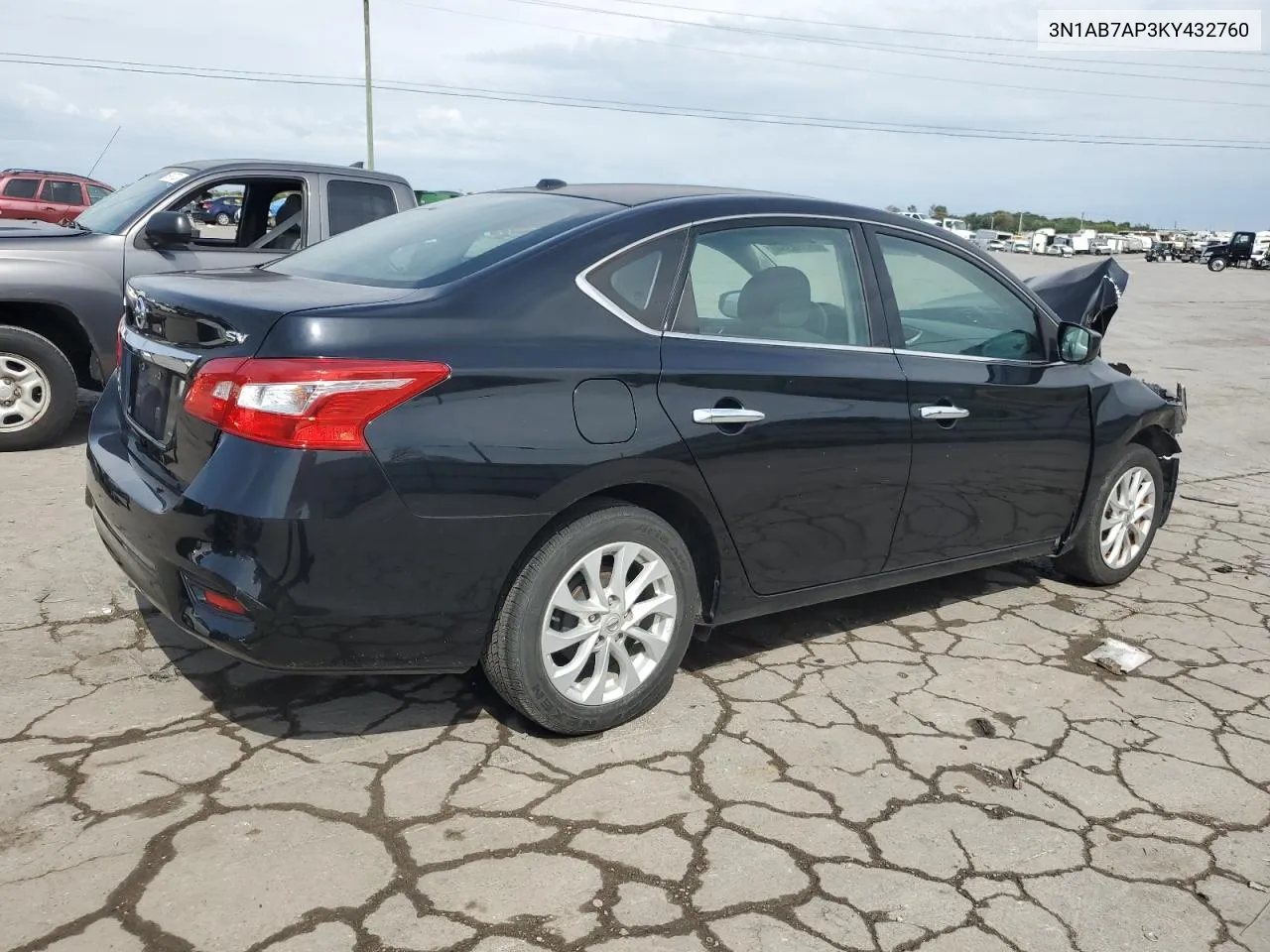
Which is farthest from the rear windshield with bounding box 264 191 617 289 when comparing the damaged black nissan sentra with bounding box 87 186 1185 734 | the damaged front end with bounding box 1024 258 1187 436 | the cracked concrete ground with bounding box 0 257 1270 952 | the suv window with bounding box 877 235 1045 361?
the damaged front end with bounding box 1024 258 1187 436

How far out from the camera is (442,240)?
368cm

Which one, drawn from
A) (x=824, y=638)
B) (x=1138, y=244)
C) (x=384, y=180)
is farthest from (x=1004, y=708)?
(x=1138, y=244)

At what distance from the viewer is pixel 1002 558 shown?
4.61 metres

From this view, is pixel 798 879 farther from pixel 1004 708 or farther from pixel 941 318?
pixel 941 318

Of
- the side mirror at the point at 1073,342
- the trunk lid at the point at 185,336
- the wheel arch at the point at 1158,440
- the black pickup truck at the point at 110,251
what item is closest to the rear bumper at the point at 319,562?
Answer: the trunk lid at the point at 185,336

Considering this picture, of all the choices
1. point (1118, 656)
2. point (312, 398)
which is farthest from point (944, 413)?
point (312, 398)

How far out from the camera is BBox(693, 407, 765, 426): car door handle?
3.39 metres

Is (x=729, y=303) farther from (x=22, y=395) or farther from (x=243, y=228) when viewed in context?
(x=22, y=395)

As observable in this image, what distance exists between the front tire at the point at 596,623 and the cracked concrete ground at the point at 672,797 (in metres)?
0.14

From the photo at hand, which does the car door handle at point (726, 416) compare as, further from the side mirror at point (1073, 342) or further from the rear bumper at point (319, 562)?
the side mirror at point (1073, 342)

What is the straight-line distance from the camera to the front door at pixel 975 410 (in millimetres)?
4074

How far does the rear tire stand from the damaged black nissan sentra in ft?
11.2

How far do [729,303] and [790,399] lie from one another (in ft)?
1.19

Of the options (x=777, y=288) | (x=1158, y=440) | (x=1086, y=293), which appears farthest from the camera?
(x=1086, y=293)
